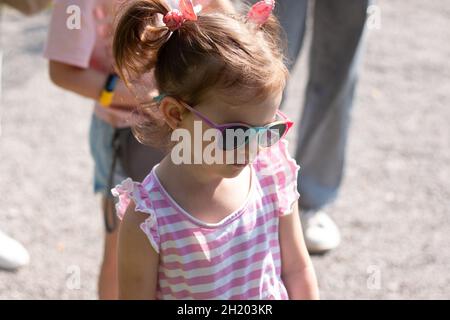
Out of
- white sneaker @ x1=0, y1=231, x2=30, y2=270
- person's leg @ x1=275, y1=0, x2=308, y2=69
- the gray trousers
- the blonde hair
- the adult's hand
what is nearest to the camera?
the blonde hair

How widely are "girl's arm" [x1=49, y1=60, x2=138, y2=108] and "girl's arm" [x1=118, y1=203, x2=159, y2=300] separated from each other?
2.04 ft

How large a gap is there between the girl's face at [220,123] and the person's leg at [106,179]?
0.76 m

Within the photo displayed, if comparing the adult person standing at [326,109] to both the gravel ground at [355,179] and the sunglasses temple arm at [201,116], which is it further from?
the sunglasses temple arm at [201,116]

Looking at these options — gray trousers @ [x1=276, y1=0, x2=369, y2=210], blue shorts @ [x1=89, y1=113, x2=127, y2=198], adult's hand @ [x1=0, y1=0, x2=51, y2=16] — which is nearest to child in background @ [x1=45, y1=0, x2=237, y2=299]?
blue shorts @ [x1=89, y1=113, x2=127, y2=198]

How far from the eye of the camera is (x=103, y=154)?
2537 millimetres

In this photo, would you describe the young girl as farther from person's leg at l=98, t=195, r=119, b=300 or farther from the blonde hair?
person's leg at l=98, t=195, r=119, b=300

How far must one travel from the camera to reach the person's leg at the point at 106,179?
2500 millimetres

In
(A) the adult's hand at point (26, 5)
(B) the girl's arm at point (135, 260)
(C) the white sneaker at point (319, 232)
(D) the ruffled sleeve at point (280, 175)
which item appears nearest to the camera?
(B) the girl's arm at point (135, 260)

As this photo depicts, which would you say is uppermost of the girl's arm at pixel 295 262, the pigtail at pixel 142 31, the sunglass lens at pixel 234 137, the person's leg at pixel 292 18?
the person's leg at pixel 292 18

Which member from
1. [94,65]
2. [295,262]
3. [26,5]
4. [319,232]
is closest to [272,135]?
[295,262]

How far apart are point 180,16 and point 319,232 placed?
188 centimetres

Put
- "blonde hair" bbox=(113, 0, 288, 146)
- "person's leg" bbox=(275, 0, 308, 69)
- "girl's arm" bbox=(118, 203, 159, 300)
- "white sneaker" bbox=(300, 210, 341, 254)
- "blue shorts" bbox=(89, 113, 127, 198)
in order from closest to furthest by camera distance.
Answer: "blonde hair" bbox=(113, 0, 288, 146) → "girl's arm" bbox=(118, 203, 159, 300) → "blue shorts" bbox=(89, 113, 127, 198) → "person's leg" bbox=(275, 0, 308, 69) → "white sneaker" bbox=(300, 210, 341, 254)

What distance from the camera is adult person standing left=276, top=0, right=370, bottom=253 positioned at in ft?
10.3

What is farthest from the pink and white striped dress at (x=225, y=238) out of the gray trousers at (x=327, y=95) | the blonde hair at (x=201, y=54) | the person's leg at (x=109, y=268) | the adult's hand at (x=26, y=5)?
the adult's hand at (x=26, y=5)
